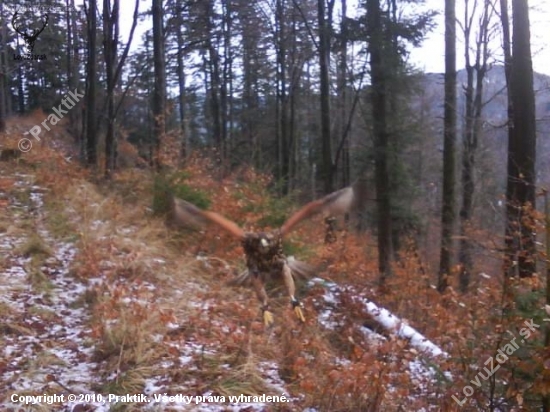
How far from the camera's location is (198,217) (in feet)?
12.2

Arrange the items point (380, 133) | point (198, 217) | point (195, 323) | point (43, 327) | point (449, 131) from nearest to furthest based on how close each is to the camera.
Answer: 1. point (198, 217)
2. point (43, 327)
3. point (195, 323)
4. point (380, 133)
5. point (449, 131)

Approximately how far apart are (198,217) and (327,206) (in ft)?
2.78

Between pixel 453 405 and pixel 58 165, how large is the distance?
10705 mm

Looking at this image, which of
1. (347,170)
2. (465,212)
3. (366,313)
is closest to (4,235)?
(366,313)

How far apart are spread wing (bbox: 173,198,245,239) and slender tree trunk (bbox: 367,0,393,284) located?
7.59 metres

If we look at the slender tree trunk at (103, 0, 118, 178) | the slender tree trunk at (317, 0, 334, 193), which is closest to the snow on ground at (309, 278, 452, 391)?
the slender tree trunk at (317, 0, 334, 193)

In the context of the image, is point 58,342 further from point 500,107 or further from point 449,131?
point 500,107

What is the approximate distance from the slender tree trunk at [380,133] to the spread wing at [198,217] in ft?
Result: 24.9

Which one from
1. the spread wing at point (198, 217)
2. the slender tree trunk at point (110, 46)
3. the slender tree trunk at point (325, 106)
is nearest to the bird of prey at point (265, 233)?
the spread wing at point (198, 217)

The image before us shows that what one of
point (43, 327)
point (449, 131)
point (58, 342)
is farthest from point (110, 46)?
point (58, 342)

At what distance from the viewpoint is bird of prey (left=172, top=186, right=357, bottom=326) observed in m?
3.68

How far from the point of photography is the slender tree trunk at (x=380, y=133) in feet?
36.6

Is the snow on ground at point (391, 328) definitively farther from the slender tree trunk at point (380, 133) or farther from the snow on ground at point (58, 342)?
the slender tree trunk at point (380, 133)

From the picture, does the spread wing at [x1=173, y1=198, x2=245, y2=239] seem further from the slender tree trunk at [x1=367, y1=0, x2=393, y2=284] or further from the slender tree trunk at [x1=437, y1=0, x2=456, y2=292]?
the slender tree trunk at [x1=437, y1=0, x2=456, y2=292]
